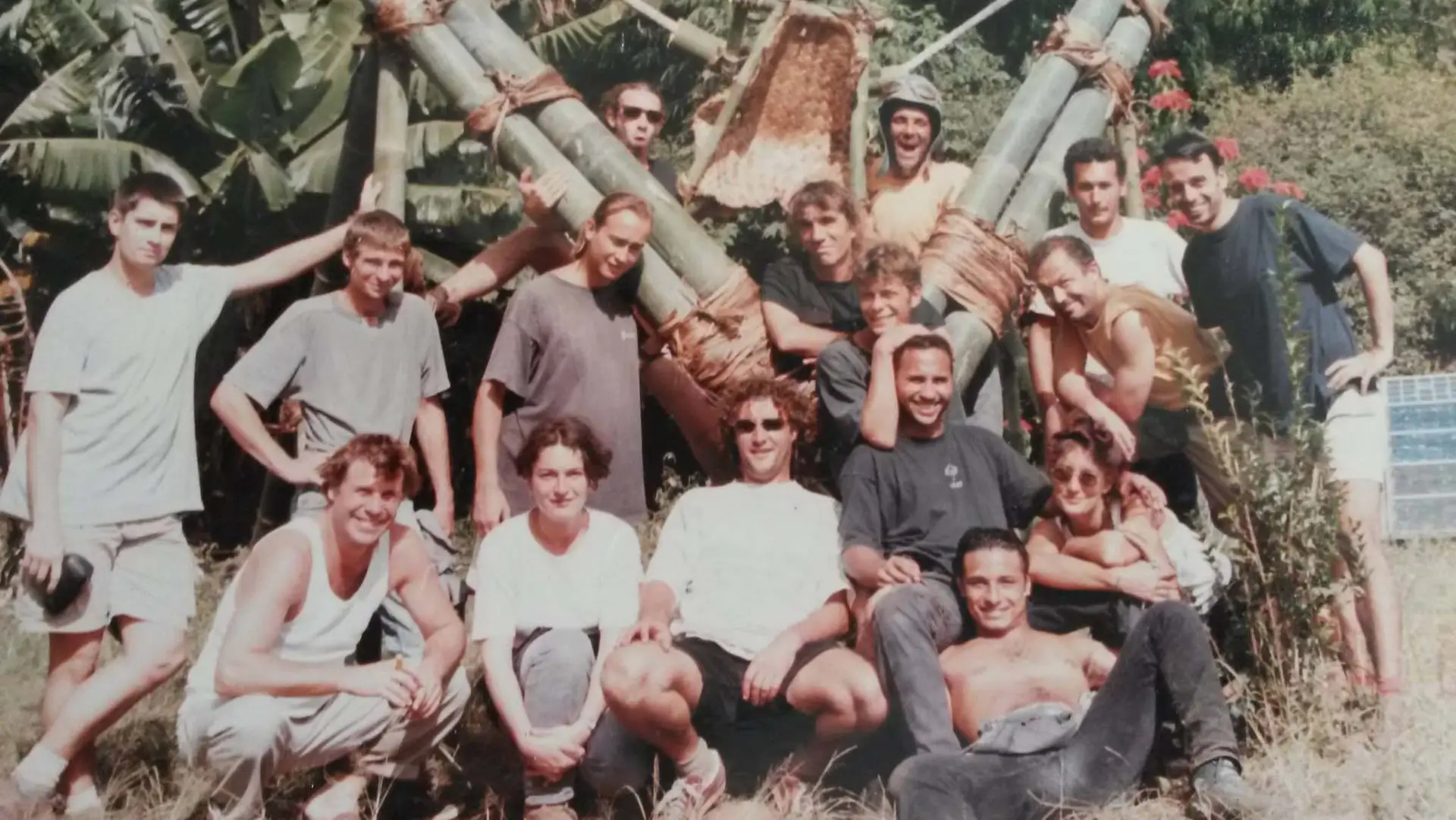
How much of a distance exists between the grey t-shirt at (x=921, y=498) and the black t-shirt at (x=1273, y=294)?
0.84 metres

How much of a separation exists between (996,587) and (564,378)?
1.25m

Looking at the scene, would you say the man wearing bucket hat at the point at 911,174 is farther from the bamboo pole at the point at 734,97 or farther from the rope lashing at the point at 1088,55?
the rope lashing at the point at 1088,55

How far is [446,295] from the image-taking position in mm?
4086

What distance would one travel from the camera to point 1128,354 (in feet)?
12.9

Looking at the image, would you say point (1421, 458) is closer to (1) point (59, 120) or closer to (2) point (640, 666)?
(2) point (640, 666)

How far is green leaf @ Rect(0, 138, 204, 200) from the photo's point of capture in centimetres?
624

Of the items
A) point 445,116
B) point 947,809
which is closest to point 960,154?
point 445,116

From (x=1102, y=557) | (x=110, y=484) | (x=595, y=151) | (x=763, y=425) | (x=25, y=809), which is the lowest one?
(x=25, y=809)

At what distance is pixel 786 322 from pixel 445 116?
168 inches

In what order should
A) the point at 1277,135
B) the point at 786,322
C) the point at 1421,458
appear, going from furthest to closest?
the point at 1277,135 → the point at 1421,458 → the point at 786,322

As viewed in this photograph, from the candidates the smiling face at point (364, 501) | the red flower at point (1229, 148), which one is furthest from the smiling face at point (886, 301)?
the red flower at point (1229, 148)

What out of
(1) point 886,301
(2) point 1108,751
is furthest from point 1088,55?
(2) point 1108,751

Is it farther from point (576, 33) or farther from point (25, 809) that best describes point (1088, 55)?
point (576, 33)

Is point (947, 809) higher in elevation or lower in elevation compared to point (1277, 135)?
lower
